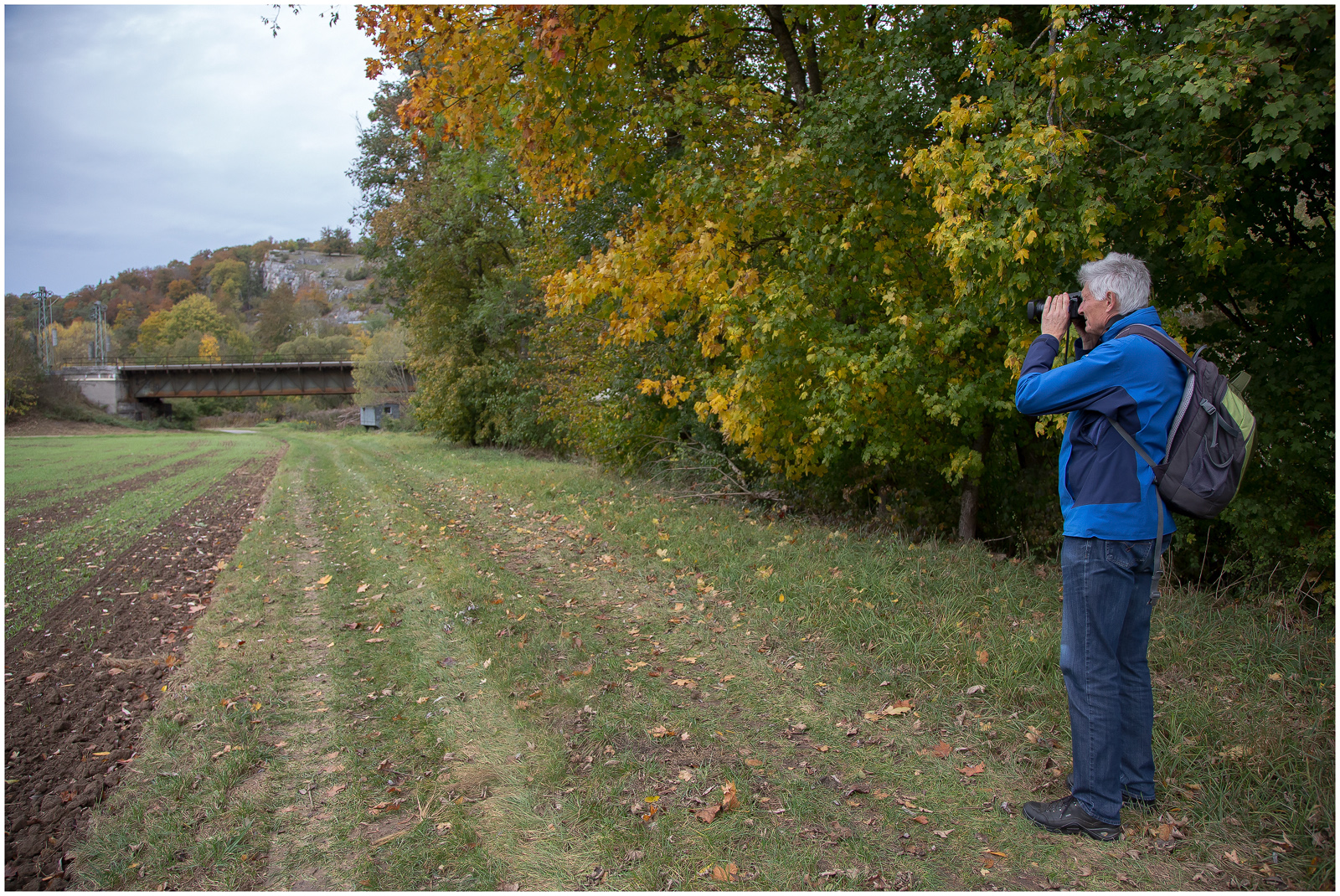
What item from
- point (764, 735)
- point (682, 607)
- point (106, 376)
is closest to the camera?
point (764, 735)

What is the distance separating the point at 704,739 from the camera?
A: 3.93 metres

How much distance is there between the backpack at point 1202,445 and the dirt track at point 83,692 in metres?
4.67

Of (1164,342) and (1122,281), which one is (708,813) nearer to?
(1164,342)

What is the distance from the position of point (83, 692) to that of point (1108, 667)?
5.85m

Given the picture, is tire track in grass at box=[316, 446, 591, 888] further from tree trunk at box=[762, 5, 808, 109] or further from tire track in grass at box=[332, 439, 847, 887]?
tree trunk at box=[762, 5, 808, 109]

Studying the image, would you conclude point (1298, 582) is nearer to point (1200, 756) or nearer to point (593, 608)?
point (1200, 756)

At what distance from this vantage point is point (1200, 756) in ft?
11.2

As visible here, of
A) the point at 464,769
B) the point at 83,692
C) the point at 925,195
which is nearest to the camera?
the point at 464,769

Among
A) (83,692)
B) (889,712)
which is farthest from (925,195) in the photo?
(83,692)

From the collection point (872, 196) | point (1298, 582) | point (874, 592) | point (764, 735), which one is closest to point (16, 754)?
point (764, 735)

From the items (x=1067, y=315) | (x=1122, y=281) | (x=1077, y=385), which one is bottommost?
(x=1077, y=385)

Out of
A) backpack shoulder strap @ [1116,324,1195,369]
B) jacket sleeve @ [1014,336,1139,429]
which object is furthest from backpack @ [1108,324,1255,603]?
jacket sleeve @ [1014,336,1139,429]

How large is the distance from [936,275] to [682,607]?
163 inches

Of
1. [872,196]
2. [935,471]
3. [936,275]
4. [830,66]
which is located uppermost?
[830,66]
